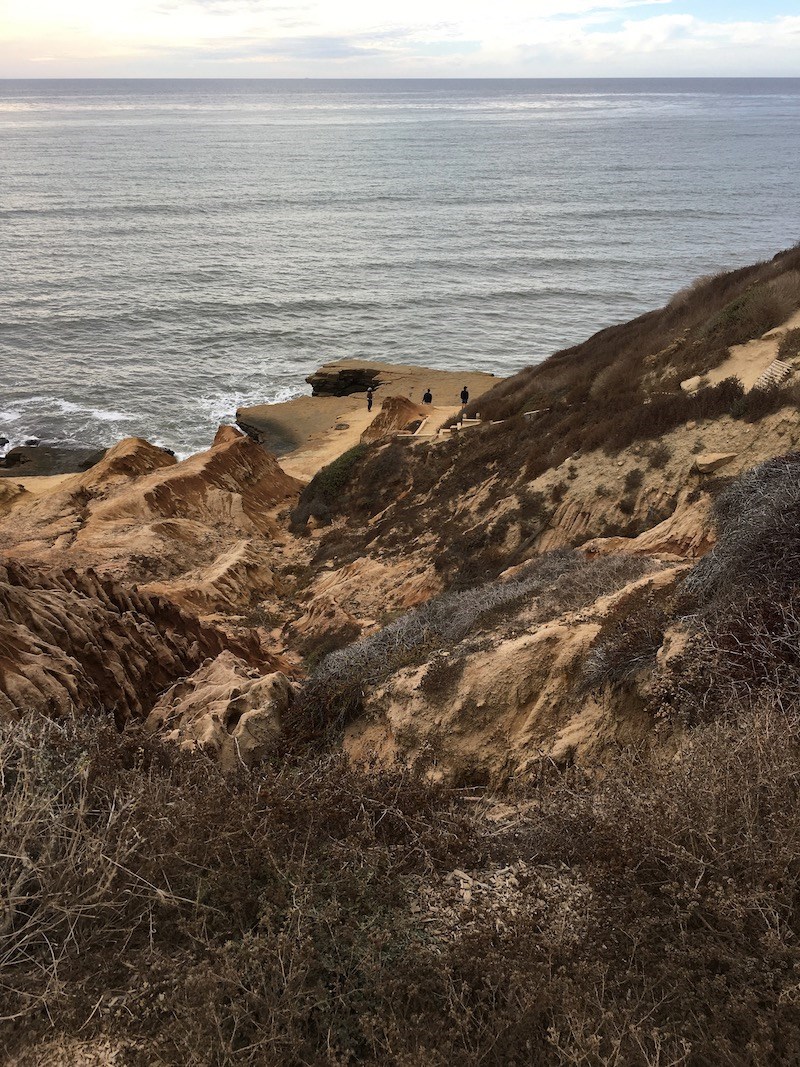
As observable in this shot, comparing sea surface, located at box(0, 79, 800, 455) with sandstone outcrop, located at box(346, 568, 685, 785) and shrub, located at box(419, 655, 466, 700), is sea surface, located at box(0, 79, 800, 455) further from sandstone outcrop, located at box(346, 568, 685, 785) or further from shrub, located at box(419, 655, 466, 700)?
sandstone outcrop, located at box(346, 568, 685, 785)

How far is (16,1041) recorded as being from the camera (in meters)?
3.46

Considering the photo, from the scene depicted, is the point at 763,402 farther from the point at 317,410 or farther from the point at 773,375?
the point at 317,410

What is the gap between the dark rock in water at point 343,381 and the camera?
127 feet

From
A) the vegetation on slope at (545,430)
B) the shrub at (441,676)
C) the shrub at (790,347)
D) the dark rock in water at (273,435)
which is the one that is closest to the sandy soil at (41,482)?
the dark rock in water at (273,435)

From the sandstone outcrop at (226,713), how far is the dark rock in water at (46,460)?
22987 millimetres

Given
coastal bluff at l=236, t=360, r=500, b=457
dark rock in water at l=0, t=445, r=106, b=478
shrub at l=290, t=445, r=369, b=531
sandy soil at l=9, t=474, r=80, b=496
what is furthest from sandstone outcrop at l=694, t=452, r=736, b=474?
dark rock in water at l=0, t=445, r=106, b=478

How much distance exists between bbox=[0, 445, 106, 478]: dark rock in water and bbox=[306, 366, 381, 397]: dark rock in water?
11714 mm

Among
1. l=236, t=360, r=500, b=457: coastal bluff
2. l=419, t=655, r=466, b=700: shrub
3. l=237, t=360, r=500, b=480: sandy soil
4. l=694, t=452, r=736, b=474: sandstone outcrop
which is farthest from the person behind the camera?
l=236, t=360, r=500, b=457: coastal bluff

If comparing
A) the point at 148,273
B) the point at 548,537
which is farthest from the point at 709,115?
the point at 548,537

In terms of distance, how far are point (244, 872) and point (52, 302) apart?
175ft

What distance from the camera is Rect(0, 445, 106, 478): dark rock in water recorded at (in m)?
30.2

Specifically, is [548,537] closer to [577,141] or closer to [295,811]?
[295,811]

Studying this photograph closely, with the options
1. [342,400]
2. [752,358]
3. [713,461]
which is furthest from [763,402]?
[342,400]

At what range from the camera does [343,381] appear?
128 feet
